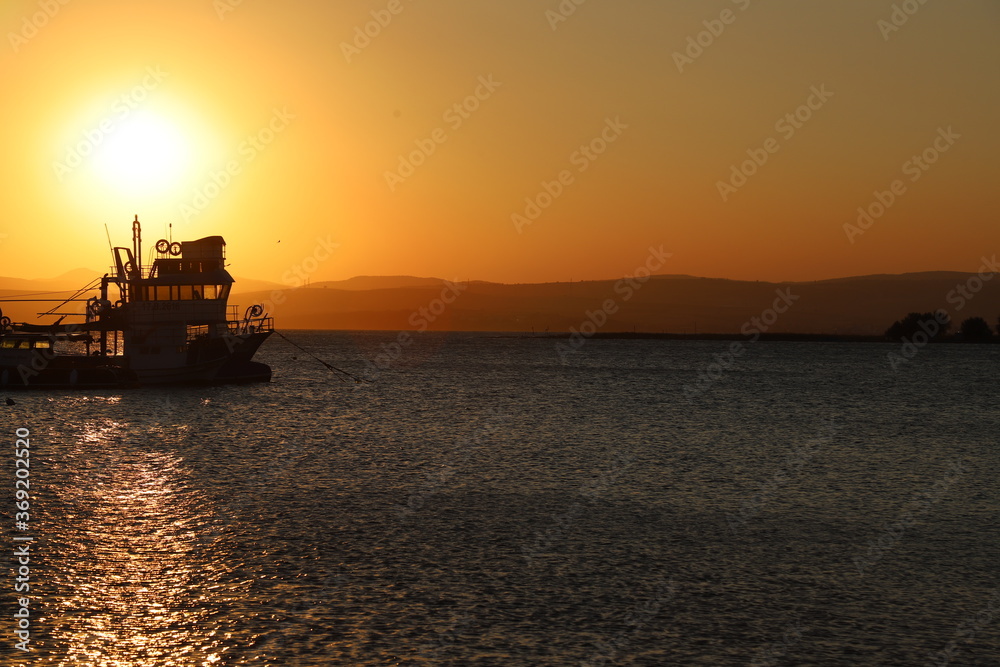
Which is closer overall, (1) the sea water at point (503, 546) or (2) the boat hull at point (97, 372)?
(1) the sea water at point (503, 546)

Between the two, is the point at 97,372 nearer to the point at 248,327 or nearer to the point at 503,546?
the point at 248,327

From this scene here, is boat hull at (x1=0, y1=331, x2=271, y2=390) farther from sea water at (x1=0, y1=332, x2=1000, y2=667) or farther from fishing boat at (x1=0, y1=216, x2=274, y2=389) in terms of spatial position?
sea water at (x1=0, y1=332, x2=1000, y2=667)

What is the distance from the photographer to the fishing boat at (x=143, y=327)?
81.5 m

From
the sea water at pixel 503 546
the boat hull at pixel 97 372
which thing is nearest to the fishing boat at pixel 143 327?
the boat hull at pixel 97 372

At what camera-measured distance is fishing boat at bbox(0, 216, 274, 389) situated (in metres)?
81.5

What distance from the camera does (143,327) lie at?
8194 centimetres

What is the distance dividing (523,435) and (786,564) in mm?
31414

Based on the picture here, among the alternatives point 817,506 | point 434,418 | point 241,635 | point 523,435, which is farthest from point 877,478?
point 434,418

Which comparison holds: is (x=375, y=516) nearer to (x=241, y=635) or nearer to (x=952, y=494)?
(x=241, y=635)

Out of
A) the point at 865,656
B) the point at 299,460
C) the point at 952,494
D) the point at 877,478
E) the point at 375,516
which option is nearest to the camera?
the point at 865,656

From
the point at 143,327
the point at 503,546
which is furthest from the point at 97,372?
the point at 503,546

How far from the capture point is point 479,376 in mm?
130375

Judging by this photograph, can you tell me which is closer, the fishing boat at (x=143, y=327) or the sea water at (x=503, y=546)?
the sea water at (x=503, y=546)

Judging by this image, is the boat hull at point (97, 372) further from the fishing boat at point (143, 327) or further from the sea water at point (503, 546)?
the sea water at point (503, 546)
